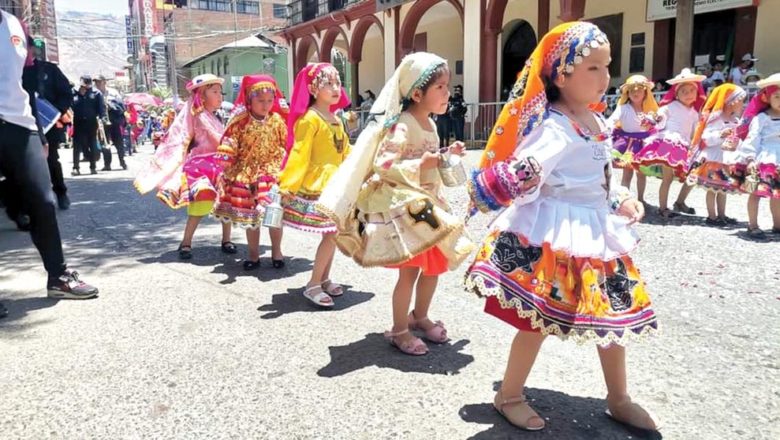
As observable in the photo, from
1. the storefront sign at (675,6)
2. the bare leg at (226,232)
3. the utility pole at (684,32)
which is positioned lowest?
the bare leg at (226,232)

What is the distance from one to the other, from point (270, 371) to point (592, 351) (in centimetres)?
179

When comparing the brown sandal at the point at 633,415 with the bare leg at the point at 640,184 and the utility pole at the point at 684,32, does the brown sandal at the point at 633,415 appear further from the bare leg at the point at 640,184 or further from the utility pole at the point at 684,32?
the utility pole at the point at 684,32

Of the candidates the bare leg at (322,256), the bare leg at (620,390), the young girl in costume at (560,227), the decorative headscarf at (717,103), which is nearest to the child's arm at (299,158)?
the bare leg at (322,256)

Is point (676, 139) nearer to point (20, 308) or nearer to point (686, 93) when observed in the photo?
point (686, 93)

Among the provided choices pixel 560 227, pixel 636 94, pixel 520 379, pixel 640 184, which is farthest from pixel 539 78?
pixel 640 184

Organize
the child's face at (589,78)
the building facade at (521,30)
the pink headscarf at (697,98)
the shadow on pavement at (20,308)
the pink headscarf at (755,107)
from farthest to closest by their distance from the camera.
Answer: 1. the building facade at (521,30)
2. the pink headscarf at (697,98)
3. the pink headscarf at (755,107)
4. the shadow on pavement at (20,308)
5. the child's face at (589,78)

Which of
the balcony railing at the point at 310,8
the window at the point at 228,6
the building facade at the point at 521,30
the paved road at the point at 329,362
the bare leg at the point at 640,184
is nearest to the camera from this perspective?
the paved road at the point at 329,362

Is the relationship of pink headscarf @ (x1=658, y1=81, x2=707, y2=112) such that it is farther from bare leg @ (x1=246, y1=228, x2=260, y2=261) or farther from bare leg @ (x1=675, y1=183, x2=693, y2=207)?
bare leg @ (x1=246, y1=228, x2=260, y2=261)

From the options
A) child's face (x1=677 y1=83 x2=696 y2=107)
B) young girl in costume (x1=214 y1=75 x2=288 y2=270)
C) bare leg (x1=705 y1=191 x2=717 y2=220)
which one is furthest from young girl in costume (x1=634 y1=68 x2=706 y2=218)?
young girl in costume (x1=214 y1=75 x2=288 y2=270)

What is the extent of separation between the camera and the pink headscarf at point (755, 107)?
20.3 feet

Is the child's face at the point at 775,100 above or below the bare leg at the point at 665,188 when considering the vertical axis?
above

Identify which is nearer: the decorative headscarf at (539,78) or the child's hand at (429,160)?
the decorative headscarf at (539,78)

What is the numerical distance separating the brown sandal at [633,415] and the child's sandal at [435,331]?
3.82ft

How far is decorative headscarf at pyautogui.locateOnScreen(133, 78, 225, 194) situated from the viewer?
5836 millimetres
